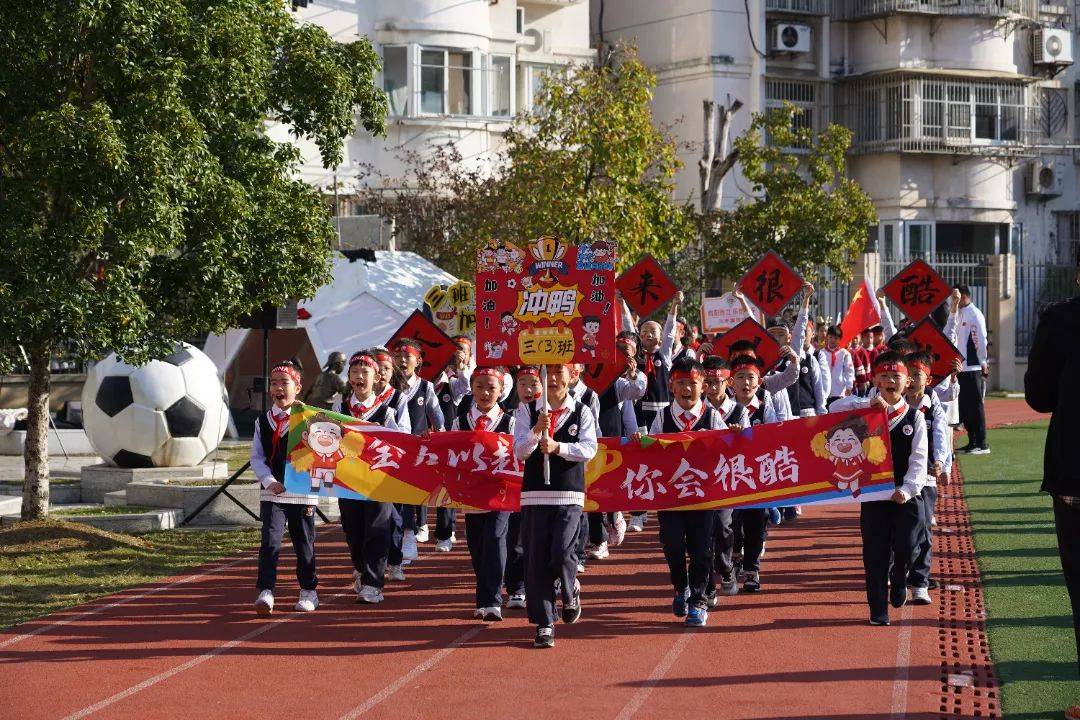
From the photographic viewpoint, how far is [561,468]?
10.4 metres

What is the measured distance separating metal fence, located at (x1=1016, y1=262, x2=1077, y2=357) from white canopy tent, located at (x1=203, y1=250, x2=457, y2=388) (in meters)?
17.6

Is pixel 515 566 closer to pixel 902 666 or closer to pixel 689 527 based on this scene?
pixel 689 527

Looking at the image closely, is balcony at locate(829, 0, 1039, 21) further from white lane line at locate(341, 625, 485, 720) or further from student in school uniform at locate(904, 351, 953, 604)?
white lane line at locate(341, 625, 485, 720)

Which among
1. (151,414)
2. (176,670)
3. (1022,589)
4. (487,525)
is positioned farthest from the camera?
(151,414)

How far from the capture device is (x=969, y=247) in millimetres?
43344

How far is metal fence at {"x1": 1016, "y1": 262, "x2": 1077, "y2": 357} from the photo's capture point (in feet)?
127

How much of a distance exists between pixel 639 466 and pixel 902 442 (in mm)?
1843

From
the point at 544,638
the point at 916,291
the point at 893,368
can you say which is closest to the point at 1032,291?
the point at 916,291

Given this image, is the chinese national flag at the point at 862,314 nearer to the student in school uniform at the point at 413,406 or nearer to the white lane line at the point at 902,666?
the student in school uniform at the point at 413,406

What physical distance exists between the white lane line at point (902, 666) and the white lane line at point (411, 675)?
2.73 meters

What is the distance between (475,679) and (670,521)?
236cm

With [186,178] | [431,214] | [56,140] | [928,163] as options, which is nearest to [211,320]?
[186,178]

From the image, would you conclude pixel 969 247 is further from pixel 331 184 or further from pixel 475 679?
pixel 475 679

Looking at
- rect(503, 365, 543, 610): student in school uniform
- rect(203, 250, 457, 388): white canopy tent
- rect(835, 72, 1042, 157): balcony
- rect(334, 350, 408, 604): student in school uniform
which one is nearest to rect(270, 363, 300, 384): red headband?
rect(334, 350, 408, 604): student in school uniform
